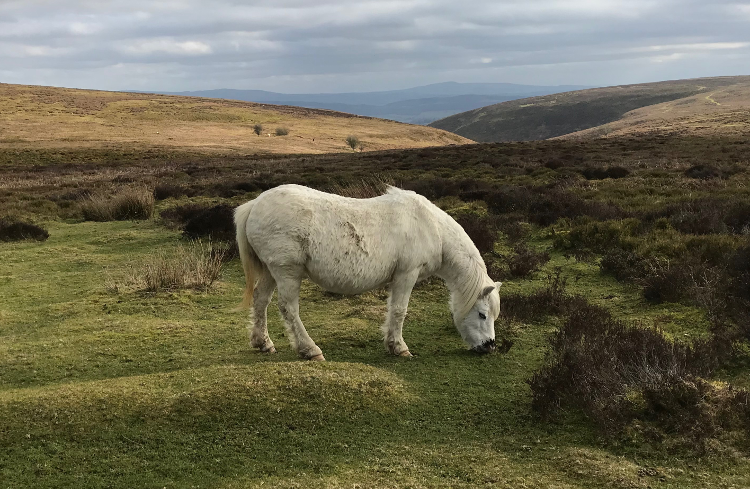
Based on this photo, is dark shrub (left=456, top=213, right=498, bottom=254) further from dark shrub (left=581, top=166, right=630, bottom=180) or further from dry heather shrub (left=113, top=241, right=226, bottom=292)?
dark shrub (left=581, top=166, right=630, bottom=180)

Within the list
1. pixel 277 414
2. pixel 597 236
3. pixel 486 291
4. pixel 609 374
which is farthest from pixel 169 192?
pixel 609 374

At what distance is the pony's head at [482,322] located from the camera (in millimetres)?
6688

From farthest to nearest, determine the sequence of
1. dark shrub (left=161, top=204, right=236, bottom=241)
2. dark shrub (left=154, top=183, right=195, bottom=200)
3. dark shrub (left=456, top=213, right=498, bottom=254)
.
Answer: dark shrub (left=154, top=183, right=195, bottom=200)
dark shrub (left=161, top=204, right=236, bottom=241)
dark shrub (left=456, top=213, right=498, bottom=254)

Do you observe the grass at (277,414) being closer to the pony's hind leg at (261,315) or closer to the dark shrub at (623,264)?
the pony's hind leg at (261,315)

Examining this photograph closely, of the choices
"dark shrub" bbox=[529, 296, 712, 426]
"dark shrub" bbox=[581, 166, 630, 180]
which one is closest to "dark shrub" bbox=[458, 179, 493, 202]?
"dark shrub" bbox=[581, 166, 630, 180]

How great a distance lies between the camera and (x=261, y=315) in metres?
6.81

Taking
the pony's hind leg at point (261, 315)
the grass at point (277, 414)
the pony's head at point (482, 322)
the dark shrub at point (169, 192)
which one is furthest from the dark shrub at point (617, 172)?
the pony's hind leg at point (261, 315)

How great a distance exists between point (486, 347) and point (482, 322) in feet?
1.01

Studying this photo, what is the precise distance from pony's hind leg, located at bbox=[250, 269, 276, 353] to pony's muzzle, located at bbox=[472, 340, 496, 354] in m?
2.54

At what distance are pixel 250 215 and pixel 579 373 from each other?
13.1ft

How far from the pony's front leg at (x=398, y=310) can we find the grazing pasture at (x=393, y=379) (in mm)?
221

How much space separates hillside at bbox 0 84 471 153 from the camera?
226 ft

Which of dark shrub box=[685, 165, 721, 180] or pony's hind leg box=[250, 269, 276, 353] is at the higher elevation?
dark shrub box=[685, 165, 721, 180]

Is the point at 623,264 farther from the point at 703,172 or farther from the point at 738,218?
the point at 703,172
